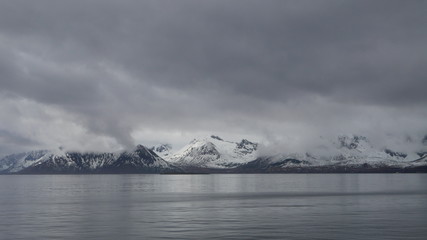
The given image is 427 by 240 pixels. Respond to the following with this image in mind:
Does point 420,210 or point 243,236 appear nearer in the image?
point 243,236

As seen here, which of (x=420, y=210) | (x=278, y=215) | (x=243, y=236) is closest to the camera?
(x=243, y=236)

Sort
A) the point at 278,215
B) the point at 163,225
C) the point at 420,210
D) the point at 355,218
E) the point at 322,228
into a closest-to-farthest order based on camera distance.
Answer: the point at 322,228, the point at 163,225, the point at 355,218, the point at 278,215, the point at 420,210

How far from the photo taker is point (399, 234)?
6334 cm

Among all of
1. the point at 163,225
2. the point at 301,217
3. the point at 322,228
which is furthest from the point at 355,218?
the point at 163,225

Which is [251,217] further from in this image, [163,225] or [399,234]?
[399,234]

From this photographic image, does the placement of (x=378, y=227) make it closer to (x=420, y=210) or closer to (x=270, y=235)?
(x=270, y=235)

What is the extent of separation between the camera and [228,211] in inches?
3812

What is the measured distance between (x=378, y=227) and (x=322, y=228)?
756 centimetres

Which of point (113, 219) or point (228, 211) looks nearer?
point (113, 219)

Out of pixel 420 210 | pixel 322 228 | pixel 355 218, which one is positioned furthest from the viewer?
pixel 420 210

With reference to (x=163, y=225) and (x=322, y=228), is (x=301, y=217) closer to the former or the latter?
(x=322, y=228)

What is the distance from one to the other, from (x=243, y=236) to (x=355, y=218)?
2629 centimetres

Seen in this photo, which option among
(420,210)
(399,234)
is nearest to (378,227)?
(399,234)

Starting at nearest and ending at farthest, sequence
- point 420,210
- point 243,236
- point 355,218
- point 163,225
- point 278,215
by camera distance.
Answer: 1. point 243,236
2. point 163,225
3. point 355,218
4. point 278,215
5. point 420,210
